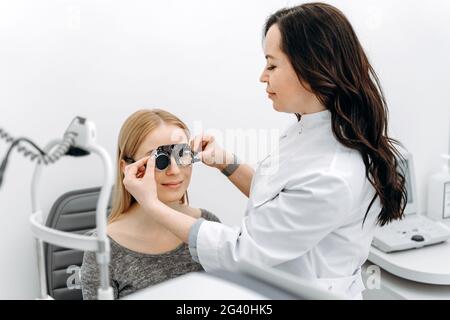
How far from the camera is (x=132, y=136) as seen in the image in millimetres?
1308

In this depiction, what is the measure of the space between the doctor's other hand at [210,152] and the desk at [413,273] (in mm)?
787

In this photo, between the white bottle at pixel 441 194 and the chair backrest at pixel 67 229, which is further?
the white bottle at pixel 441 194

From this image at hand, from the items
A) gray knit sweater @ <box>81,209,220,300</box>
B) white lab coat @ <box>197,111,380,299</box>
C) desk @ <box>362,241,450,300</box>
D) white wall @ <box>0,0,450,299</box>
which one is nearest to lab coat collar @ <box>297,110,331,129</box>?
white lab coat @ <box>197,111,380,299</box>

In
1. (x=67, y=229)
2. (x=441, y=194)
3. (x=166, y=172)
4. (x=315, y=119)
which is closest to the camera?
(x=315, y=119)

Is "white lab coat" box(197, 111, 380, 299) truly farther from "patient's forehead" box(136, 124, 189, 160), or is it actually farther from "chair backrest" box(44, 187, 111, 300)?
"chair backrest" box(44, 187, 111, 300)


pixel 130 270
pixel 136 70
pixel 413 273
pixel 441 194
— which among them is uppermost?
pixel 136 70

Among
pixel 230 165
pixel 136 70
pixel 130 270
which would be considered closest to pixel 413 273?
pixel 230 165

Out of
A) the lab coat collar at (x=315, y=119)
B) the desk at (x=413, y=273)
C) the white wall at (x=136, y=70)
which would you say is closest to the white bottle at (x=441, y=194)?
the desk at (x=413, y=273)

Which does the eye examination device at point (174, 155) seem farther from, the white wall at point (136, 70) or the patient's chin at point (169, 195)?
the white wall at point (136, 70)

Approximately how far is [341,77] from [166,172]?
476mm

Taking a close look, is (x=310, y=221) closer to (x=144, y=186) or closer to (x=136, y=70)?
(x=144, y=186)

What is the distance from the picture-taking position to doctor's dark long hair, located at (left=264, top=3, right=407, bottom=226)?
1.06 meters

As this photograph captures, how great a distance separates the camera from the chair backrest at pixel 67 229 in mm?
1647
